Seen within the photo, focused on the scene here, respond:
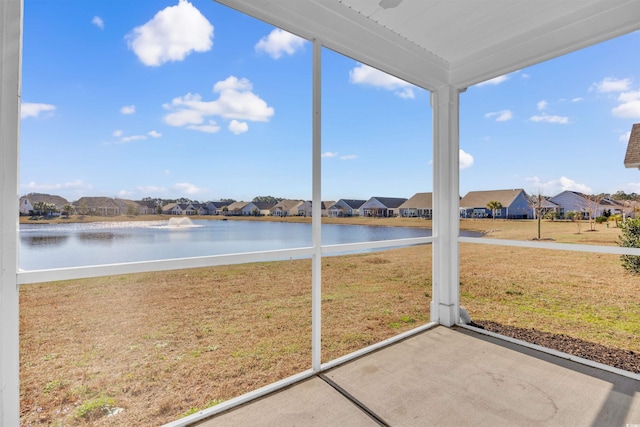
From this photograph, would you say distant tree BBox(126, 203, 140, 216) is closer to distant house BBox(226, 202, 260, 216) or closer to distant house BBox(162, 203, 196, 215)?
distant house BBox(162, 203, 196, 215)

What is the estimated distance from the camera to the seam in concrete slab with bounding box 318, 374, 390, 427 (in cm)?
177

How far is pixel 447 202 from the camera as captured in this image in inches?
126

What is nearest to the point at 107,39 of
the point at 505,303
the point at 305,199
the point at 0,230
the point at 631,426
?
the point at 0,230

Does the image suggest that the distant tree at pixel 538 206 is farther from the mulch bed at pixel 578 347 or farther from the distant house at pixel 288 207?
the distant house at pixel 288 207

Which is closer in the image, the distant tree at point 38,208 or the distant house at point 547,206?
the distant tree at point 38,208

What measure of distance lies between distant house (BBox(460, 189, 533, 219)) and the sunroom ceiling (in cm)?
113

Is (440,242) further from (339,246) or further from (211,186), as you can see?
(211,186)

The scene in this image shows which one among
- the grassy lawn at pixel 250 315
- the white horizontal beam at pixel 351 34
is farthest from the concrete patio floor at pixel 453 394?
the white horizontal beam at pixel 351 34

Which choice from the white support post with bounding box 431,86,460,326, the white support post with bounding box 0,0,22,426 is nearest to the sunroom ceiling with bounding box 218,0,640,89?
the white support post with bounding box 431,86,460,326

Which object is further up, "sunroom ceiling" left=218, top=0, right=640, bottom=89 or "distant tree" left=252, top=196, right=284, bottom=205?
"sunroom ceiling" left=218, top=0, right=640, bottom=89

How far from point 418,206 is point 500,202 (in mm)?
779

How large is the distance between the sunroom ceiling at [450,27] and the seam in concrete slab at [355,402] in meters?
2.46

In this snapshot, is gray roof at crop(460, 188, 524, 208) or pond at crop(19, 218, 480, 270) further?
gray roof at crop(460, 188, 524, 208)

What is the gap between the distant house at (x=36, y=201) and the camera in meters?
1.46
